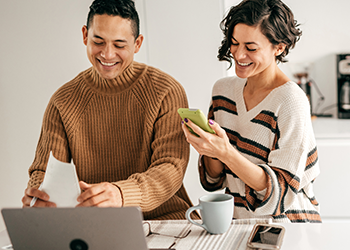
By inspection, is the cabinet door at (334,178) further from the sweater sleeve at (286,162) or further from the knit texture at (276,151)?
the sweater sleeve at (286,162)

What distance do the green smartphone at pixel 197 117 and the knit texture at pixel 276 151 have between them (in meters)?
0.20

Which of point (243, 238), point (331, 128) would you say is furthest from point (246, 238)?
point (331, 128)

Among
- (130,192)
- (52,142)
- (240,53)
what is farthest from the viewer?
(52,142)

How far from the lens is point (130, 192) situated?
105 centimetres

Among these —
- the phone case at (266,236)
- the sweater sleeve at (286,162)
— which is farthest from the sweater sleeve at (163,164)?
the phone case at (266,236)

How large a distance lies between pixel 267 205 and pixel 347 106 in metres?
1.57

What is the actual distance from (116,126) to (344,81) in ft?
5.57

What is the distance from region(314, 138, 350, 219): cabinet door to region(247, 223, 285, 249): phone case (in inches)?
49.1

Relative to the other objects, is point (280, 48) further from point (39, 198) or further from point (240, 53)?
point (39, 198)

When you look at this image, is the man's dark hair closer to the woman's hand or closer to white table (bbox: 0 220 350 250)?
the woman's hand

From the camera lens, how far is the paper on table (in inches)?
34.4

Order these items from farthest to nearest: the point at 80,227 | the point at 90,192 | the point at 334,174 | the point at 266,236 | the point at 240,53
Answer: the point at 334,174, the point at 240,53, the point at 90,192, the point at 266,236, the point at 80,227


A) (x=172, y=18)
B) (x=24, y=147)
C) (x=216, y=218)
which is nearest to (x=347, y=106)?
(x=172, y=18)

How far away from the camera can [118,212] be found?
0.66 meters
